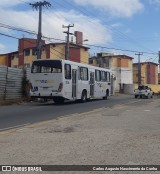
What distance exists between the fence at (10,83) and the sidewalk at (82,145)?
50.9 feet

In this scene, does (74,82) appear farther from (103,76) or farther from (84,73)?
(103,76)

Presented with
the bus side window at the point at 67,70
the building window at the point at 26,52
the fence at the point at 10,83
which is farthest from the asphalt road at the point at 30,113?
the building window at the point at 26,52

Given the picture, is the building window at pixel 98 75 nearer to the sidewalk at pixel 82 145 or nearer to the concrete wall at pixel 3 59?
the sidewalk at pixel 82 145

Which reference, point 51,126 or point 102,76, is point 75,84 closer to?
point 102,76

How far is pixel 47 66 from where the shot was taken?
25203 millimetres

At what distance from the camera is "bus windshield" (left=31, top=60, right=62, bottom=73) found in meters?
24.8

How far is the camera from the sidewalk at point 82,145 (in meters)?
7.38

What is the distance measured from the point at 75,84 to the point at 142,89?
20.8m

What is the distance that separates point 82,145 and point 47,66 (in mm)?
16610

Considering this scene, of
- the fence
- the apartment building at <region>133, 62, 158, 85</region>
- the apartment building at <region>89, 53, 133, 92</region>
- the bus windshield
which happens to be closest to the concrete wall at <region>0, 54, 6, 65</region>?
the apartment building at <region>89, 53, 133, 92</region>

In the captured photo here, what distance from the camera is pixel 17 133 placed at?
1104 cm

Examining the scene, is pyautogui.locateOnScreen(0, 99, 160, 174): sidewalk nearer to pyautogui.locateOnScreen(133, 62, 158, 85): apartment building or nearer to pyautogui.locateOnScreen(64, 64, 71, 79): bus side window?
pyautogui.locateOnScreen(64, 64, 71, 79): bus side window

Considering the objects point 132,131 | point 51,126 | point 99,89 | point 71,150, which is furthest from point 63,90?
point 71,150

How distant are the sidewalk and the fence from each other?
15.5 meters
